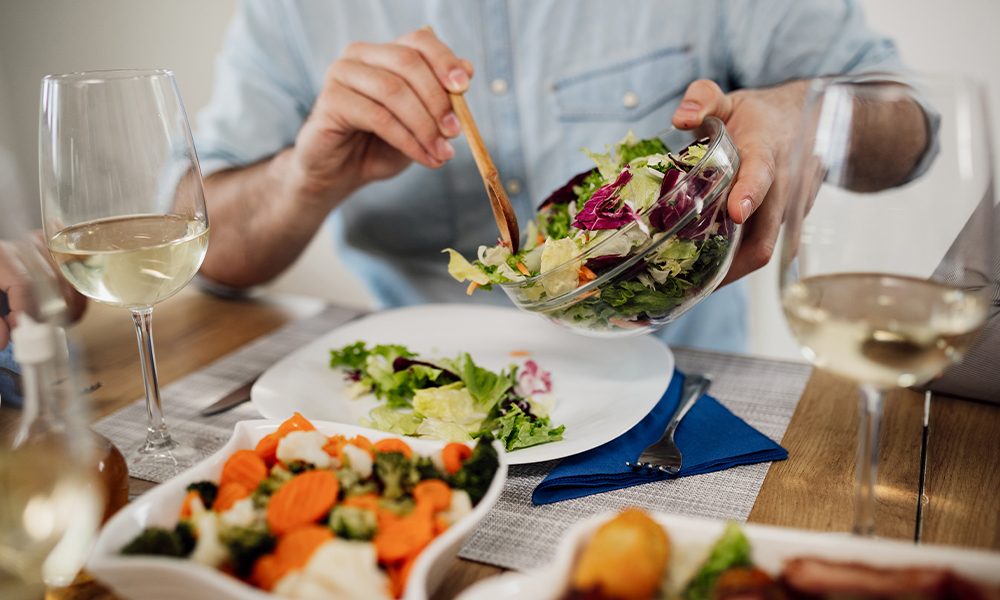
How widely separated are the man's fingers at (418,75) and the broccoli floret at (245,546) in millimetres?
925

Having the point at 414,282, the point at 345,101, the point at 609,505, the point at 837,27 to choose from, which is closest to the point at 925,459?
the point at 609,505

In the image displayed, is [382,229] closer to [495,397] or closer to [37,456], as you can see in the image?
[495,397]

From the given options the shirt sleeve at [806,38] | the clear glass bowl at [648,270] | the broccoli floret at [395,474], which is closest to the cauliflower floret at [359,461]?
the broccoli floret at [395,474]

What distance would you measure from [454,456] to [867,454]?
38 cm

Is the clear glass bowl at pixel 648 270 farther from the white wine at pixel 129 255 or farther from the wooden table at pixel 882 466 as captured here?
the white wine at pixel 129 255

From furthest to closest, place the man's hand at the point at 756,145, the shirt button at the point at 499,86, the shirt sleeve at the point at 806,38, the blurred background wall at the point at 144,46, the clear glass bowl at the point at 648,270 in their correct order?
the blurred background wall at the point at 144,46
the shirt button at the point at 499,86
the shirt sleeve at the point at 806,38
the man's hand at the point at 756,145
the clear glass bowl at the point at 648,270

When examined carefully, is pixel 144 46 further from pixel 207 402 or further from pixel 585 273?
pixel 585 273

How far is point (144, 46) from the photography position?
3727 millimetres

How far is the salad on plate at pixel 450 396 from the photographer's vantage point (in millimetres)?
974

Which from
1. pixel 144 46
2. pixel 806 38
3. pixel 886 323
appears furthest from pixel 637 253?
pixel 144 46

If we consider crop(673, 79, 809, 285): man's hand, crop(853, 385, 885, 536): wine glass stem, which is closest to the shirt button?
crop(673, 79, 809, 285): man's hand

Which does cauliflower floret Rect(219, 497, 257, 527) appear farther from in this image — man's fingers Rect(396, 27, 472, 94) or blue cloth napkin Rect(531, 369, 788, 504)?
man's fingers Rect(396, 27, 472, 94)

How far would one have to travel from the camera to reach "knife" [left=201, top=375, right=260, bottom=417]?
3.73ft

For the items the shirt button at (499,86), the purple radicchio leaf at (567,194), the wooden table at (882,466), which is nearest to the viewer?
the wooden table at (882,466)
